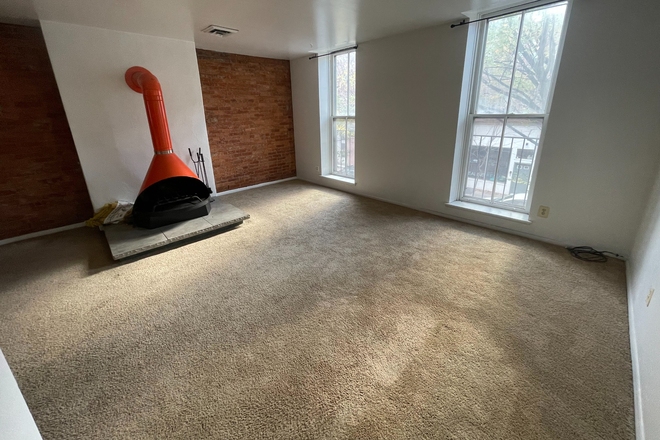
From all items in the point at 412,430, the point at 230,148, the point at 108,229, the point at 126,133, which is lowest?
the point at 412,430

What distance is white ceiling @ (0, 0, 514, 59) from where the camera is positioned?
2.54 metres

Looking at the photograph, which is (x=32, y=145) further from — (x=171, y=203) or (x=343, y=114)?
(x=343, y=114)

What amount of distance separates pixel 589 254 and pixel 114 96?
5.35 m

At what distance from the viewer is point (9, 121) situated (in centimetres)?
303

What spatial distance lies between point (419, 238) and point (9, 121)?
4514 millimetres

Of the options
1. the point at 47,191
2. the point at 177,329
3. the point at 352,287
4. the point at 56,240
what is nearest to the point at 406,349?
the point at 352,287

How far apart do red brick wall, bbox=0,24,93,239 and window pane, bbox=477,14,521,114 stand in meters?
4.77

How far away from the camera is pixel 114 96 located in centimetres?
340

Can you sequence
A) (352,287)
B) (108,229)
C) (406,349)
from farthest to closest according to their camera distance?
(108,229) < (352,287) < (406,349)

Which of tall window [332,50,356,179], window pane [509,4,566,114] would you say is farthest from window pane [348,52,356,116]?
window pane [509,4,566,114]

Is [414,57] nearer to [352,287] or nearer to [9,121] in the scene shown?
[352,287]

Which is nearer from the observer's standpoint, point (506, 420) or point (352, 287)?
point (506, 420)

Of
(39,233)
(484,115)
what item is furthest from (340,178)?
(39,233)

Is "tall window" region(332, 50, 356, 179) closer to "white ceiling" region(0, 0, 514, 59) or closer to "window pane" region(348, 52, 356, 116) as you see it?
"window pane" region(348, 52, 356, 116)
